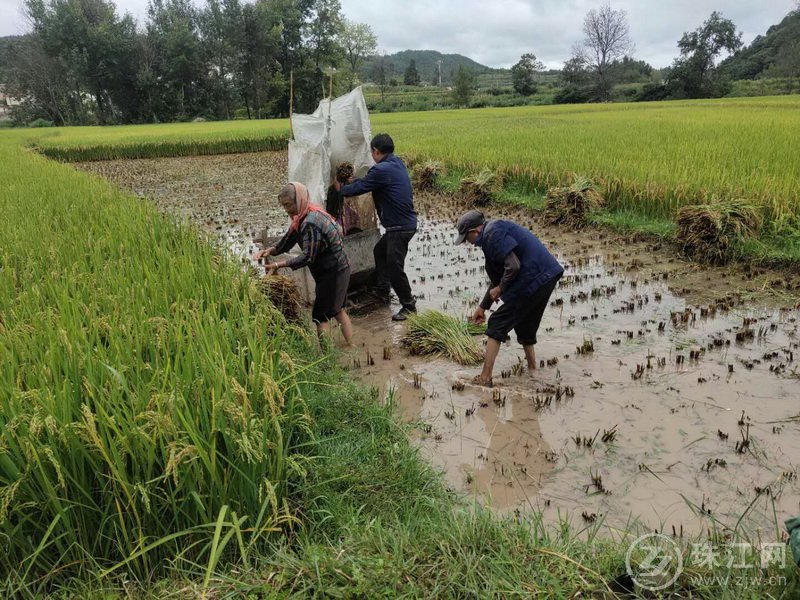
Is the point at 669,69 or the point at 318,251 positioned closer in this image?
the point at 318,251

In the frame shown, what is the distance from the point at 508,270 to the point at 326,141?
101 inches

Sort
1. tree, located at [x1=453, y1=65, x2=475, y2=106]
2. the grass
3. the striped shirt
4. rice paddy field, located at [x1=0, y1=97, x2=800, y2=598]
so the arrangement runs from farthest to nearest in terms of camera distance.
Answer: tree, located at [x1=453, y1=65, x2=475, y2=106] < the grass < the striped shirt < rice paddy field, located at [x1=0, y1=97, x2=800, y2=598]

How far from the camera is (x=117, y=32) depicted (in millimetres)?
43719

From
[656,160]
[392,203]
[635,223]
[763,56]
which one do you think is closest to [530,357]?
[392,203]

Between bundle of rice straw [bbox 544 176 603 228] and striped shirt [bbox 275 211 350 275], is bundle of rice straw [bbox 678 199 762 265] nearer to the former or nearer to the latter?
bundle of rice straw [bbox 544 176 603 228]

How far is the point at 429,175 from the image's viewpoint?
11367 mm

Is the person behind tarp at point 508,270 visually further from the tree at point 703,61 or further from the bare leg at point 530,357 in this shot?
the tree at point 703,61

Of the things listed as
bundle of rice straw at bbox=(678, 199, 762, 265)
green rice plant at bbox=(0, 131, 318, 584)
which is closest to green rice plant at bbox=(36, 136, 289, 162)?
bundle of rice straw at bbox=(678, 199, 762, 265)

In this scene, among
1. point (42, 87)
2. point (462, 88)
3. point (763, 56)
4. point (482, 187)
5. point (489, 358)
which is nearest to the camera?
point (489, 358)

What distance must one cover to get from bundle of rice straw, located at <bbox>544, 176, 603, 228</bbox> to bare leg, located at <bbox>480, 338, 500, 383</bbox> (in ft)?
15.0

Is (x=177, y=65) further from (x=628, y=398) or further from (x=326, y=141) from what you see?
(x=628, y=398)

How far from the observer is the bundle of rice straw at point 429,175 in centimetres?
1136

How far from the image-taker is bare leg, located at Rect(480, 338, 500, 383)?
3769mm

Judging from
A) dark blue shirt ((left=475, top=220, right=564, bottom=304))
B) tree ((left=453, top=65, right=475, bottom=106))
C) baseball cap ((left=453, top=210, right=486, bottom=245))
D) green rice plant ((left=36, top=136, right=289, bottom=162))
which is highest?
tree ((left=453, top=65, right=475, bottom=106))
